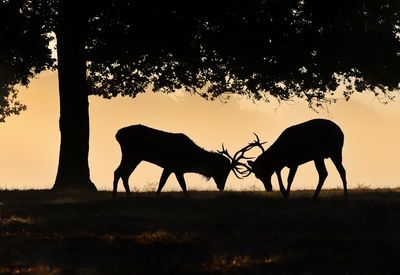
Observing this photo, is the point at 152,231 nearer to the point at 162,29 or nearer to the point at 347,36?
the point at 162,29

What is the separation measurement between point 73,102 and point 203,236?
1544cm

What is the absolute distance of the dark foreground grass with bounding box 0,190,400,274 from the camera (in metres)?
12.7

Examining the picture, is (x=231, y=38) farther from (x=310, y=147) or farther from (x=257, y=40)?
(x=310, y=147)

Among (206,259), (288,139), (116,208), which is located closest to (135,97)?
(288,139)

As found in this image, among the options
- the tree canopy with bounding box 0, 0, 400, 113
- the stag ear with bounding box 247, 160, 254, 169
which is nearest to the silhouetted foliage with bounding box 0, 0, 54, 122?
the tree canopy with bounding box 0, 0, 400, 113

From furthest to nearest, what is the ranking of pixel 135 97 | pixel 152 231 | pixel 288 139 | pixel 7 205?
pixel 135 97, pixel 288 139, pixel 7 205, pixel 152 231

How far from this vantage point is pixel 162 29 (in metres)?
28.2

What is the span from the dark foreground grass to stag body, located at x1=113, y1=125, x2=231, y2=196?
11.1 feet

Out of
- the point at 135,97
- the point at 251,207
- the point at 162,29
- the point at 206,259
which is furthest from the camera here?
the point at 135,97

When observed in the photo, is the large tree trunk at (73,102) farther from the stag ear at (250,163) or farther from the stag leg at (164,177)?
the stag ear at (250,163)

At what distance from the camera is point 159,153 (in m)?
24.6

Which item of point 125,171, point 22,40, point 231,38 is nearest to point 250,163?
point 125,171

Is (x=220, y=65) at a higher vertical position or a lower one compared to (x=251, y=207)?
higher

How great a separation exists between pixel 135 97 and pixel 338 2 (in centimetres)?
977
